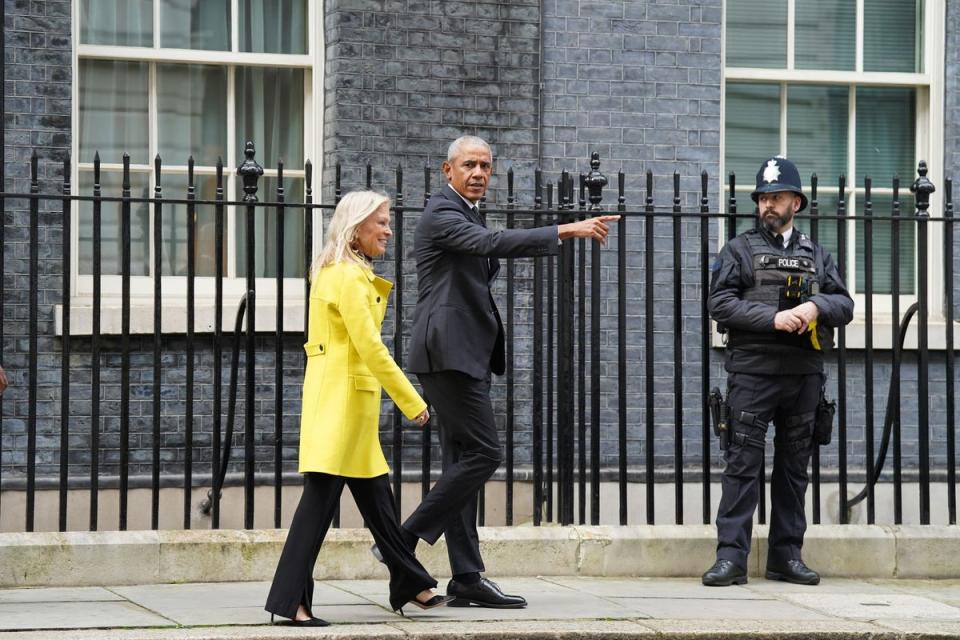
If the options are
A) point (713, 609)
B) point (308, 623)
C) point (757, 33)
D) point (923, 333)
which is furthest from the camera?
point (757, 33)

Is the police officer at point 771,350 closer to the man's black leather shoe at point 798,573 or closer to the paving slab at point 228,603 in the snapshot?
the man's black leather shoe at point 798,573

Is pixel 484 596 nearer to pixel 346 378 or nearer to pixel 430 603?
pixel 430 603

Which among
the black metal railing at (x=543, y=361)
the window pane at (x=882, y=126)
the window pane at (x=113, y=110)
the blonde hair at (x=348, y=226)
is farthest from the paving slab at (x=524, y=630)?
the window pane at (x=882, y=126)

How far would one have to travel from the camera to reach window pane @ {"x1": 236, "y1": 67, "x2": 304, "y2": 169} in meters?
9.30

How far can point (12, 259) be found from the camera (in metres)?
8.56

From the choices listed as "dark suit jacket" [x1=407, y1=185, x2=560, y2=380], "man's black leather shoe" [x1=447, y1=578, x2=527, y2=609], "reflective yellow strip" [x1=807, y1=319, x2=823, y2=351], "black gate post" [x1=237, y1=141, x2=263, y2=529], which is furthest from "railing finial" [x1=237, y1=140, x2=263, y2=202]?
"reflective yellow strip" [x1=807, y1=319, x2=823, y2=351]

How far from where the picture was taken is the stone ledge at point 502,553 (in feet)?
23.1

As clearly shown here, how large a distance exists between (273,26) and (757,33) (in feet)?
9.89

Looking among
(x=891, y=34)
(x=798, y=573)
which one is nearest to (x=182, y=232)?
(x=798, y=573)

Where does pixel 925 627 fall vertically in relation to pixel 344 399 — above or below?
below

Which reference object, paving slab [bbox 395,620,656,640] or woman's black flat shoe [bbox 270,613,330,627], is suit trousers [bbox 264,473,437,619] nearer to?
woman's black flat shoe [bbox 270,613,330,627]

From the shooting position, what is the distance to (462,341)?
643 centimetres

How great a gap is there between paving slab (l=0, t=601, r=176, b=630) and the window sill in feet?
7.31

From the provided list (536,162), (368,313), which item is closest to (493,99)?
(536,162)
